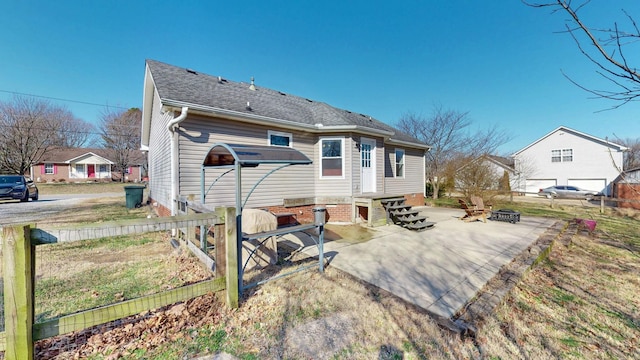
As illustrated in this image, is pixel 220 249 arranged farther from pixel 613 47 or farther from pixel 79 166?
pixel 79 166

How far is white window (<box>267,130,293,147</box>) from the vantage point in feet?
27.6

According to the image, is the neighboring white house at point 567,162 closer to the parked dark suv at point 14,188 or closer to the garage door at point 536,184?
the garage door at point 536,184

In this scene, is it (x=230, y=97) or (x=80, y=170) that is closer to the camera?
(x=230, y=97)

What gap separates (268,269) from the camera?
14.4 feet

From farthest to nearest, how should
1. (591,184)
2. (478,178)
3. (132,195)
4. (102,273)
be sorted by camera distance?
(591,184) < (478,178) < (132,195) < (102,273)

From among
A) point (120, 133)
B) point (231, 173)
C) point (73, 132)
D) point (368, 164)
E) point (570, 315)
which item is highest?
point (120, 133)

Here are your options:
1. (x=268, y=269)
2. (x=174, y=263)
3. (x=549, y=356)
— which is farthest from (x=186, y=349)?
(x=549, y=356)

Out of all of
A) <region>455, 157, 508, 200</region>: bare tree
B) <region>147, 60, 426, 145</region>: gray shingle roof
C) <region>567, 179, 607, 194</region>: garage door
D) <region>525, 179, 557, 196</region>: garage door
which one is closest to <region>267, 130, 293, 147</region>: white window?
<region>147, 60, 426, 145</region>: gray shingle roof

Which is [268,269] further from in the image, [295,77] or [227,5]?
[295,77]

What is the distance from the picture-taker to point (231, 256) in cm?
306

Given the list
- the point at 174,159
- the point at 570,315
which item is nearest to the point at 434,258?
the point at 570,315

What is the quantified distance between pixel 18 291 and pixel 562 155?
3967 cm

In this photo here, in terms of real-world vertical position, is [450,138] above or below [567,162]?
above

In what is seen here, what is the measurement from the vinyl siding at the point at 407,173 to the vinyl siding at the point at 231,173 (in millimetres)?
4270
